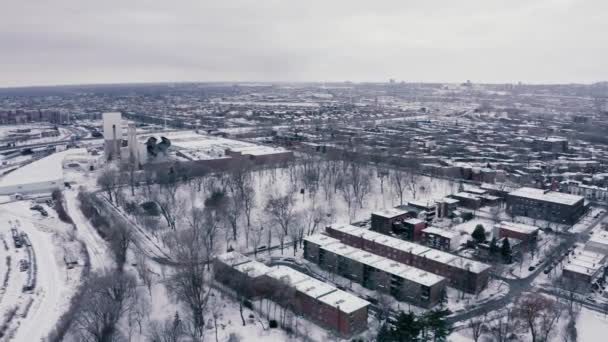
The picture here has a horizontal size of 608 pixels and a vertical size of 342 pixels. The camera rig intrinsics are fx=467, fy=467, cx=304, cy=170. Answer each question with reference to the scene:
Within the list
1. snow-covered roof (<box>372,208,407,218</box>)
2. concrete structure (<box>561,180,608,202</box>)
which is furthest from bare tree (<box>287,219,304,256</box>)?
concrete structure (<box>561,180,608,202</box>)

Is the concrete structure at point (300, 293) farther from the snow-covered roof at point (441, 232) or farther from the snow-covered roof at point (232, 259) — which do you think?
the snow-covered roof at point (441, 232)

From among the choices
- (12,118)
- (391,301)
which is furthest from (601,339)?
(12,118)

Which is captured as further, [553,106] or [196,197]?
[553,106]

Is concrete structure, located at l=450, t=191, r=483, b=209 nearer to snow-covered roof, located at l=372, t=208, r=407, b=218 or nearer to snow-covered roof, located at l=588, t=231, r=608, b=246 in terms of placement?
snow-covered roof, located at l=372, t=208, r=407, b=218

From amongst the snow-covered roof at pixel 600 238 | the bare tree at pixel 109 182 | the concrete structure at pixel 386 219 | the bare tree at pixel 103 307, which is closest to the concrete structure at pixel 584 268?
the snow-covered roof at pixel 600 238

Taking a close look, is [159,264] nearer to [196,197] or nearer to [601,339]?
[196,197]

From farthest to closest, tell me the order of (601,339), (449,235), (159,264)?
(449,235)
(159,264)
(601,339)

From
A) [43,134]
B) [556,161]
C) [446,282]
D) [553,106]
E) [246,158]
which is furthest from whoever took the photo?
[553,106]

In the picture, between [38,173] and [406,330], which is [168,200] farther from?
[406,330]
